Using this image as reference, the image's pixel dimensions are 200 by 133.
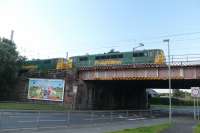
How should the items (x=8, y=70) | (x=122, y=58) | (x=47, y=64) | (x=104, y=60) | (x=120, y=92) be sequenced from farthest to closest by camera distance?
(x=120, y=92) < (x=47, y=64) < (x=8, y=70) < (x=104, y=60) < (x=122, y=58)

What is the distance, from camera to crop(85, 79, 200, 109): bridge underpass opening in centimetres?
5524

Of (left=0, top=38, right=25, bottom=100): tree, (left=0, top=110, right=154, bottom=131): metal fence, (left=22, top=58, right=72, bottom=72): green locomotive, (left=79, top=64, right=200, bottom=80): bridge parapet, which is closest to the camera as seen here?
(left=0, top=110, right=154, bottom=131): metal fence

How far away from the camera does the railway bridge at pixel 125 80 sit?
150 ft

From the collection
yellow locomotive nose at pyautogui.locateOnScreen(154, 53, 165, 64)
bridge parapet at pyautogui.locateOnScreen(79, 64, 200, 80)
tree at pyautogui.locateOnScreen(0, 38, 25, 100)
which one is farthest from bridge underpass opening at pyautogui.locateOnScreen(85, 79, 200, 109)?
tree at pyautogui.locateOnScreen(0, 38, 25, 100)

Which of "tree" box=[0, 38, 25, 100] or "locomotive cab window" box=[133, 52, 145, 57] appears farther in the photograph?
"tree" box=[0, 38, 25, 100]

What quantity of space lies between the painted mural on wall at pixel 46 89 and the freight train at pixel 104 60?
3354mm

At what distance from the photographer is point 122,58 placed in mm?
51969

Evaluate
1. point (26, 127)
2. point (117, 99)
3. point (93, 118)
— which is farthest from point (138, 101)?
point (26, 127)

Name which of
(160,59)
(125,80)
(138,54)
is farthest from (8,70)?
(160,59)

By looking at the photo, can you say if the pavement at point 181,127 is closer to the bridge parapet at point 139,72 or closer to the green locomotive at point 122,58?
the bridge parapet at point 139,72

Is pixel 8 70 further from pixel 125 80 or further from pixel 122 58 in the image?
pixel 125 80

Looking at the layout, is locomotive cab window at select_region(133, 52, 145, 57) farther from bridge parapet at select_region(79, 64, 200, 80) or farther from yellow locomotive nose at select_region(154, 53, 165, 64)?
yellow locomotive nose at select_region(154, 53, 165, 64)

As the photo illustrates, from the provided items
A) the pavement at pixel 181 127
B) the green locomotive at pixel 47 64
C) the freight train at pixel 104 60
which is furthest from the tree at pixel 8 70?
the pavement at pixel 181 127

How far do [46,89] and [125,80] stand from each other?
12.3 metres
